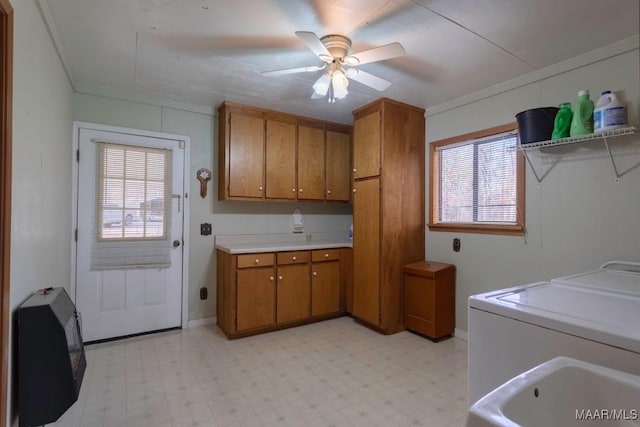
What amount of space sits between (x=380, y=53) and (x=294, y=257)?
2026 millimetres

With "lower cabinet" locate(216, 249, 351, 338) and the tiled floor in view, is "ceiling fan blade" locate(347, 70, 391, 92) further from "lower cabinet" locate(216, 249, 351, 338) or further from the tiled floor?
the tiled floor

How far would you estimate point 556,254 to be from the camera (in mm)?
2285

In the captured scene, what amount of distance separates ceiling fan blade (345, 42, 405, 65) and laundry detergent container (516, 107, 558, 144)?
1.13 m

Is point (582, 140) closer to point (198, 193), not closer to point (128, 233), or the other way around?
point (198, 193)

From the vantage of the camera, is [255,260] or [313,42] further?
[255,260]

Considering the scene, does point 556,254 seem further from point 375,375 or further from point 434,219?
point 375,375

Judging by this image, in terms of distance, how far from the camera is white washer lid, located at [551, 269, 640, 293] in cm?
150

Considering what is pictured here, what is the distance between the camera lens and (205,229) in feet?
10.7

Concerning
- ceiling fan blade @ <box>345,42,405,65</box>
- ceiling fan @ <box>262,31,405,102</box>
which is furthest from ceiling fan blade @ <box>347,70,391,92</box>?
ceiling fan blade @ <box>345,42,405,65</box>

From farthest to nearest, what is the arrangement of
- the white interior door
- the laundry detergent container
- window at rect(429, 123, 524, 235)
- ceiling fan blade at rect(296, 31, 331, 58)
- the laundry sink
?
1. the white interior door
2. window at rect(429, 123, 524, 235)
3. the laundry detergent container
4. ceiling fan blade at rect(296, 31, 331, 58)
5. the laundry sink

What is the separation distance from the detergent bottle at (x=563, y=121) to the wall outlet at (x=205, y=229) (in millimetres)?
3034

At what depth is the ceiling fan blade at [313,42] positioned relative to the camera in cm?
164

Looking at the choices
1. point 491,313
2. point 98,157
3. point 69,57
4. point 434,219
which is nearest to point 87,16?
point 69,57

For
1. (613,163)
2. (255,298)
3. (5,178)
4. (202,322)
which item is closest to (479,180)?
(613,163)
